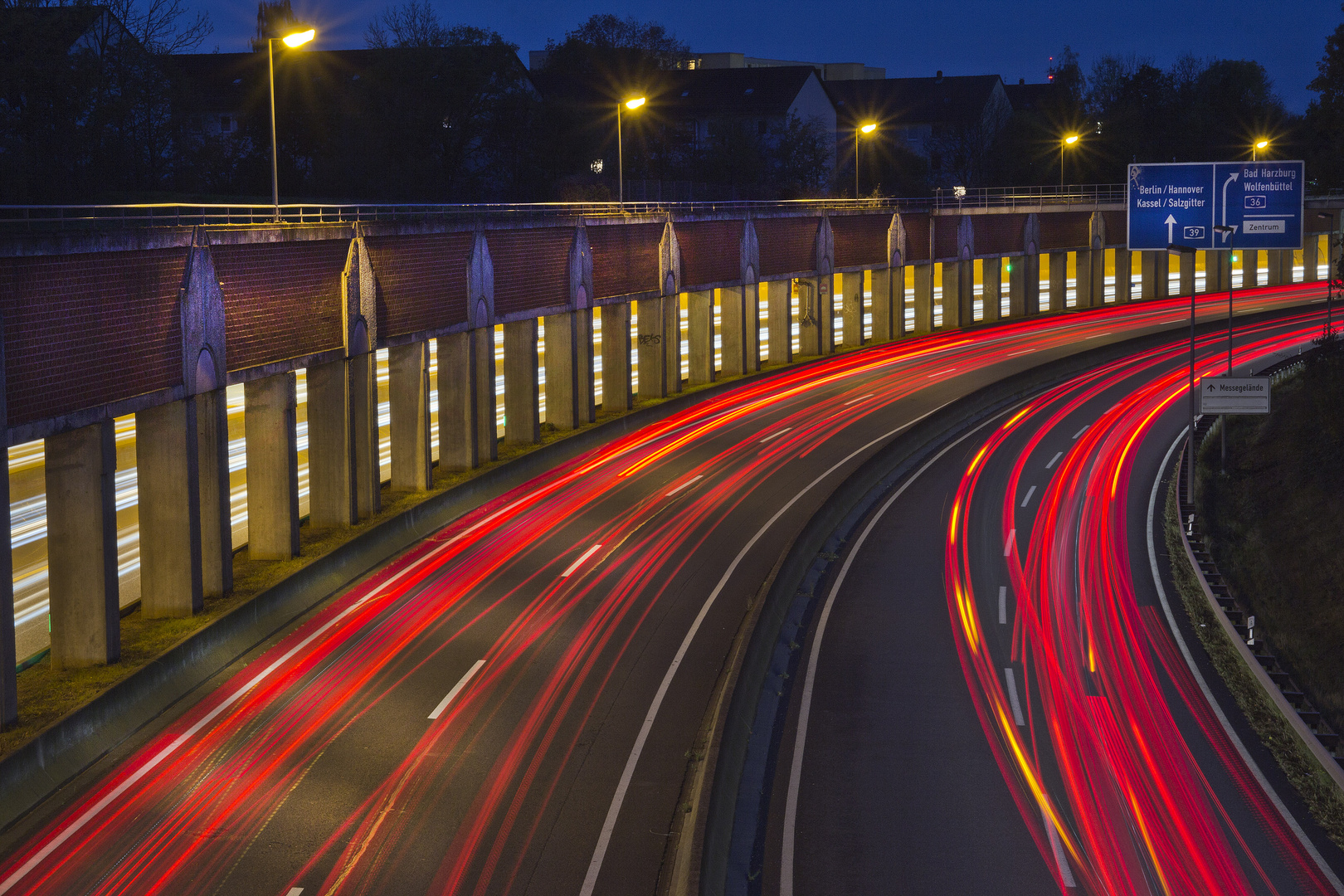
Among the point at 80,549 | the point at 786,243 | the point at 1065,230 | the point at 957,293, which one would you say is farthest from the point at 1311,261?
the point at 80,549

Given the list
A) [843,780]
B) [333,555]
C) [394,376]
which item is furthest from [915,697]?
[394,376]

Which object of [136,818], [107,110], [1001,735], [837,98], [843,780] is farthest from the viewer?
[837,98]

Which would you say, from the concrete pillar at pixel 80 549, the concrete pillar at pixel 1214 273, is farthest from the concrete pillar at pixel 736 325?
the concrete pillar at pixel 1214 273

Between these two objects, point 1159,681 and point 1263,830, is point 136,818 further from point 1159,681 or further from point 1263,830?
point 1159,681

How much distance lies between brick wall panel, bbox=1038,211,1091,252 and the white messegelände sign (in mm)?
34702

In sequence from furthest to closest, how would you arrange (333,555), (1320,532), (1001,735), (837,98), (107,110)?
(837,98) → (107,110) → (1320,532) → (333,555) → (1001,735)

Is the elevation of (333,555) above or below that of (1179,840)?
above

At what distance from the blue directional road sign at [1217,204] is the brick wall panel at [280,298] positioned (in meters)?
26.7

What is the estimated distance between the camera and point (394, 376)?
30.8 meters

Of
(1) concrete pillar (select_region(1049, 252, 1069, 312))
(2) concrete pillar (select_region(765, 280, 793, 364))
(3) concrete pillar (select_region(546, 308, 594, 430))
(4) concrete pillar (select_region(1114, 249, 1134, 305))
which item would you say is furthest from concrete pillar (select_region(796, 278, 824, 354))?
(4) concrete pillar (select_region(1114, 249, 1134, 305))

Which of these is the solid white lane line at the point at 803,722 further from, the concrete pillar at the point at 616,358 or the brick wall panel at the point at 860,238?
the brick wall panel at the point at 860,238

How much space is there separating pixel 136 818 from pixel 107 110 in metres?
36.6

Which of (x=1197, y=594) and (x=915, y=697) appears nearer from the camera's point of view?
(x=915, y=697)

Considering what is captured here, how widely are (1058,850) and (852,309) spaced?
4514 cm
